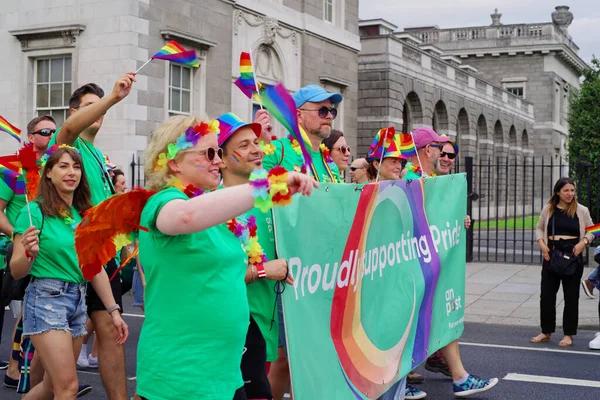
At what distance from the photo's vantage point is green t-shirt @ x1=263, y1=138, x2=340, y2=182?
4383 mm

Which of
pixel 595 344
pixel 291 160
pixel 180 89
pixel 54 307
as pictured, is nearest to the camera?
pixel 54 307

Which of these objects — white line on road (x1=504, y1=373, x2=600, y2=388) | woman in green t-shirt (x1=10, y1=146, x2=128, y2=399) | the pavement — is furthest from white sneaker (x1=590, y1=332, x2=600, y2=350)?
woman in green t-shirt (x1=10, y1=146, x2=128, y2=399)

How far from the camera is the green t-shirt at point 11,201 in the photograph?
581cm

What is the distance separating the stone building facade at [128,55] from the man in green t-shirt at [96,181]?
11399 mm

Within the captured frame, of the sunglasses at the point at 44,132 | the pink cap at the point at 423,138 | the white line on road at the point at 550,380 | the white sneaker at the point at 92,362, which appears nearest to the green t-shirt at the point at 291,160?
the pink cap at the point at 423,138

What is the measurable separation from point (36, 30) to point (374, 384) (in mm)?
14473

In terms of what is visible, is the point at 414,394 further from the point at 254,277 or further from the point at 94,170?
the point at 94,170

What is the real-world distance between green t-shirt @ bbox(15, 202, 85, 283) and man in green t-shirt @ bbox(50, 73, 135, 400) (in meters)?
0.35

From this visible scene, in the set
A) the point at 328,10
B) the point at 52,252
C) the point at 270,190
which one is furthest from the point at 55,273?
the point at 328,10

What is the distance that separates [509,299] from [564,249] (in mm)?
3189

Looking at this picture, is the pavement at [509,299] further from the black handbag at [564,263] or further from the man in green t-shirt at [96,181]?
the man in green t-shirt at [96,181]

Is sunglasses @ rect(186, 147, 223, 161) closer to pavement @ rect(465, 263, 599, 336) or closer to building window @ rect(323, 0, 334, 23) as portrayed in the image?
pavement @ rect(465, 263, 599, 336)

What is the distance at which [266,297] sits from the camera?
3938mm

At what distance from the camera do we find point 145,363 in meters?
3.01
